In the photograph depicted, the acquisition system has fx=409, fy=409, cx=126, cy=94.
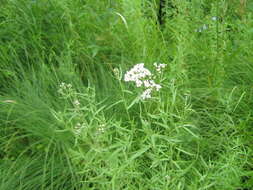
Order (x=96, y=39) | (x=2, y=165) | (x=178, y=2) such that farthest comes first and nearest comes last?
(x=96, y=39), (x=178, y=2), (x=2, y=165)

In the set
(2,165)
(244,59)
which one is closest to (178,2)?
(244,59)

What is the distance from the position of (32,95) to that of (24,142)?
0.31 metres

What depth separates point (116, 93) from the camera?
2.69 metres

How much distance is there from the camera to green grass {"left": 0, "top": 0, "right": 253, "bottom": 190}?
2084 mm

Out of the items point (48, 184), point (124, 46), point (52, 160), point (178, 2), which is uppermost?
point (178, 2)

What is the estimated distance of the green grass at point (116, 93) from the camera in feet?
6.84

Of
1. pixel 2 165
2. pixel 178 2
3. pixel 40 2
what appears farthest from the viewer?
pixel 40 2

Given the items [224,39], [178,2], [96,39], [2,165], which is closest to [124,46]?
[96,39]

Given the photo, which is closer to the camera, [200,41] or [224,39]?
[224,39]

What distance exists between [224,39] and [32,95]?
1301 mm

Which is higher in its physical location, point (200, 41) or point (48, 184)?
point (200, 41)

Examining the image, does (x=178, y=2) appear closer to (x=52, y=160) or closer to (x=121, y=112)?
(x=121, y=112)

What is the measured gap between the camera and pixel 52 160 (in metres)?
2.28

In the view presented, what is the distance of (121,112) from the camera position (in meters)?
2.61
